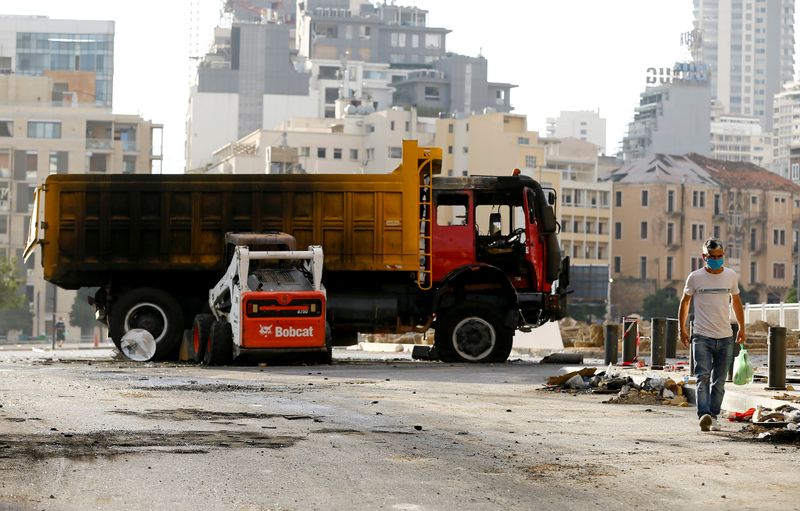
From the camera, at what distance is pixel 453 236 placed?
30531 mm

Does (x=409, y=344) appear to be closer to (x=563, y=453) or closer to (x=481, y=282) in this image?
(x=481, y=282)

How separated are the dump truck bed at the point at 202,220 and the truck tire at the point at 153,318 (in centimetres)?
50

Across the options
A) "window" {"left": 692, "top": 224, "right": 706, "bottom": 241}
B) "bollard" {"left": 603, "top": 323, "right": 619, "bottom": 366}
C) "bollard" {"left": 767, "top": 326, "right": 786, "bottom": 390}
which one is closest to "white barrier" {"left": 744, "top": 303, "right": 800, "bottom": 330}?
"bollard" {"left": 603, "top": 323, "right": 619, "bottom": 366}

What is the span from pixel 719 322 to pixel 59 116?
12626 cm

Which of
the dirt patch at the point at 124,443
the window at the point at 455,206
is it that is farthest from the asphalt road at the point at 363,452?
the window at the point at 455,206

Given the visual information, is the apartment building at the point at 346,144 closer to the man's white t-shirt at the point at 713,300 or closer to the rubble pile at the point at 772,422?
the rubble pile at the point at 772,422

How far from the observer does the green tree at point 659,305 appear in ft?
490

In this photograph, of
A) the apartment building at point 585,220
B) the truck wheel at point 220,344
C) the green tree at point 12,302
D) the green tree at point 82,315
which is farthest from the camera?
the apartment building at point 585,220

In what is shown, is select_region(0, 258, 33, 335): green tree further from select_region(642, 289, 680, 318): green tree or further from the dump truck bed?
the dump truck bed

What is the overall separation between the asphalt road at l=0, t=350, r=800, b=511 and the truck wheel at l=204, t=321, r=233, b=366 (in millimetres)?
6348

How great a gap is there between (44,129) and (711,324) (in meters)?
126

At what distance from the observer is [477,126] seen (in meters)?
152

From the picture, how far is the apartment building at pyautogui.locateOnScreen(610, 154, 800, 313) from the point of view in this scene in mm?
160000

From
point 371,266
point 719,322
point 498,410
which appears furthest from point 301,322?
point 719,322
